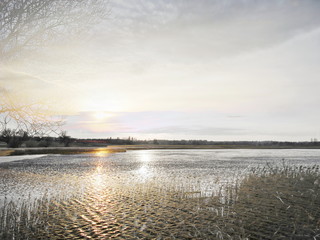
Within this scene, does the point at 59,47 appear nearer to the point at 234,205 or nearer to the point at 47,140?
the point at 234,205

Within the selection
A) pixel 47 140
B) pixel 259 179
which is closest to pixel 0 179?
pixel 259 179

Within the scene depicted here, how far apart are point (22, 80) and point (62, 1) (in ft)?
20.8

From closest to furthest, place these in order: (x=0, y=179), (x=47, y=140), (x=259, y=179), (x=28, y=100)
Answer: (x=28, y=100)
(x=0, y=179)
(x=259, y=179)
(x=47, y=140)

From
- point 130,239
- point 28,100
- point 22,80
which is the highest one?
point 22,80

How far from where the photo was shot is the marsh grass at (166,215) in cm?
945

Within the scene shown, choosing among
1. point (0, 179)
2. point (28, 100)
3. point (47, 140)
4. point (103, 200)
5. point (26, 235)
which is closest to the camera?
point (26, 235)

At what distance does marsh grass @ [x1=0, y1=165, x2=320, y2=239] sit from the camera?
9.45 metres

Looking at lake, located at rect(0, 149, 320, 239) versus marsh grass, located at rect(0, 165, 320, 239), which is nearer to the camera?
marsh grass, located at rect(0, 165, 320, 239)

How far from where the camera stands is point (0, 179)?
20.7 meters

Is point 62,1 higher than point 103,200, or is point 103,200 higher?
point 62,1

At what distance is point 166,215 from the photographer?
11.7m

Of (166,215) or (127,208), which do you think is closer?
(166,215)

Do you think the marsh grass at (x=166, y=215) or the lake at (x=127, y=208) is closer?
the marsh grass at (x=166, y=215)

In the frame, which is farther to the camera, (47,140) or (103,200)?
(47,140)
